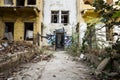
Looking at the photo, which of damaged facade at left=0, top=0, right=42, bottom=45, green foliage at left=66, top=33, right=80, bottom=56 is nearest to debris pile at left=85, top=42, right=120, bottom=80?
green foliage at left=66, top=33, right=80, bottom=56

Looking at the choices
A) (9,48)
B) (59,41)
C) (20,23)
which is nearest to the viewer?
(9,48)

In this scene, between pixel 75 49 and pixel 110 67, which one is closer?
pixel 110 67

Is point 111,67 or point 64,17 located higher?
point 64,17

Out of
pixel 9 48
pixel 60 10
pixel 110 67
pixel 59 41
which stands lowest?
pixel 59 41

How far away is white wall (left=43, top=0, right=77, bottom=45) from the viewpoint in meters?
24.9

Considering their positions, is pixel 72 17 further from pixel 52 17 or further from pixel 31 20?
pixel 31 20

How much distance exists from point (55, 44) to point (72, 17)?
3.24 m

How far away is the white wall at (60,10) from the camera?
24859 mm

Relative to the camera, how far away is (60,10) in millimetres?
24984

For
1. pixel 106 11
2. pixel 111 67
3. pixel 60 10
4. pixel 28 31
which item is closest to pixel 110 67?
pixel 111 67

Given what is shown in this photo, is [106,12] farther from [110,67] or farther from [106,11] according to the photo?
[110,67]

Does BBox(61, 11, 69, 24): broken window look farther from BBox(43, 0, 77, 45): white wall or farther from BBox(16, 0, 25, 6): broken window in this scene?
BBox(16, 0, 25, 6): broken window

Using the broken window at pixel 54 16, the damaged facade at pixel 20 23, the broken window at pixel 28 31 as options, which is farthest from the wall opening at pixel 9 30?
the broken window at pixel 54 16

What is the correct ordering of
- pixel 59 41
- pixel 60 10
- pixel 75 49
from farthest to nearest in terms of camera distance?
pixel 59 41 → pixel 60 10 → pixel 75 49
